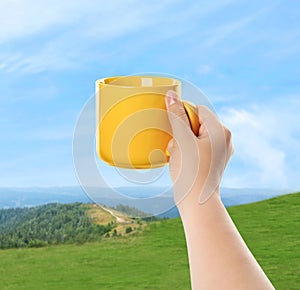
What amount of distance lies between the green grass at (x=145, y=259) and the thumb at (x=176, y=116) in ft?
7.23

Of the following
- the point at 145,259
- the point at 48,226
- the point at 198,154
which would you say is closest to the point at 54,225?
the point at 48,226

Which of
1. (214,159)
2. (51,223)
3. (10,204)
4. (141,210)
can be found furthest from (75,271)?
(214,159)

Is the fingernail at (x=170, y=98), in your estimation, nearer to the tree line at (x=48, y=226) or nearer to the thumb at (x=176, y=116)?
the thumb at (x=176, y=116)

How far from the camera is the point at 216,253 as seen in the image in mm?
655

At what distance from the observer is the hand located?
70cm

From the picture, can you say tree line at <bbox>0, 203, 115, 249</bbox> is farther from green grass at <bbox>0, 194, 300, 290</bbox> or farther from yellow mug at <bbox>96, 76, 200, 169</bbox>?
yellow mug at <bbox>96, 76, 200, 169</bbox>

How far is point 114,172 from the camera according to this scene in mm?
889

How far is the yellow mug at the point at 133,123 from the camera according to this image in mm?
824

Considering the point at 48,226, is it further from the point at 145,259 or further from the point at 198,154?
the point at 198,154

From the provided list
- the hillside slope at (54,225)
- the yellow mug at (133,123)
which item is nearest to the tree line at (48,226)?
the hillside slope at (54,225)

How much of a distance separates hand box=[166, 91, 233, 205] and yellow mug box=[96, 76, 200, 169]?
2 cm

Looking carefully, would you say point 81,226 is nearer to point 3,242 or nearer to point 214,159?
point 3,242

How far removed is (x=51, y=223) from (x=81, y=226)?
22 centimetres

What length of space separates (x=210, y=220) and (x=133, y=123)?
222 mm
